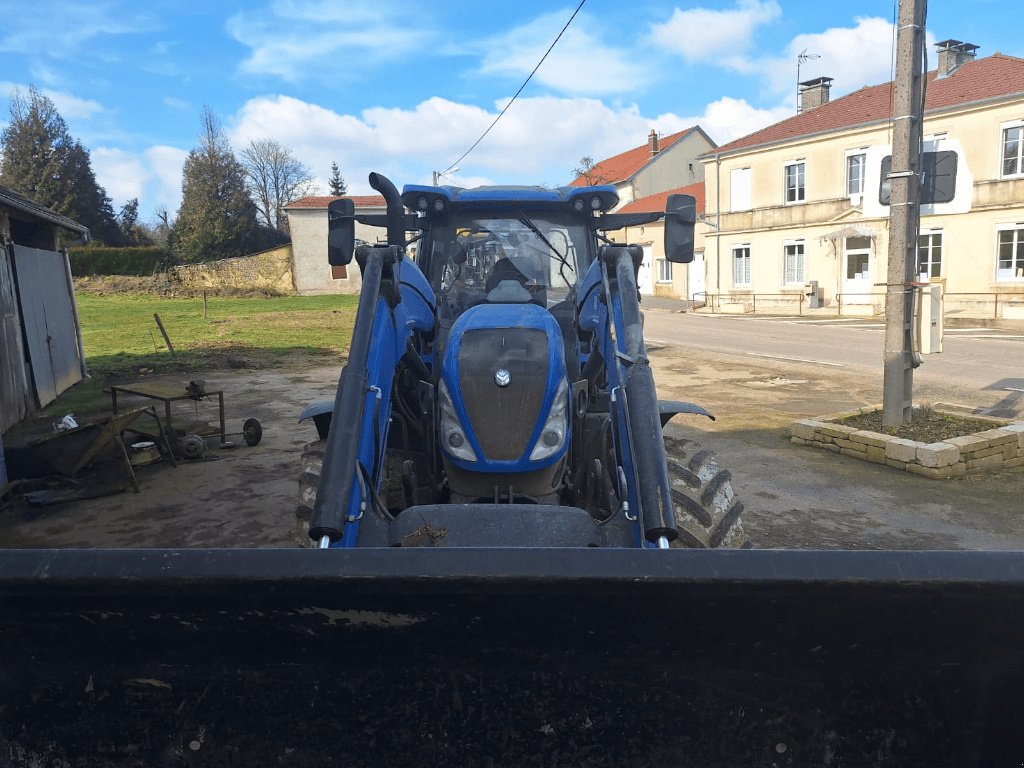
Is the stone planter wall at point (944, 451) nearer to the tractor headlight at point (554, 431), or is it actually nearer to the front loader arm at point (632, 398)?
the front loader arm at point (632, 398)

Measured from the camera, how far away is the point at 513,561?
1811 millimetres

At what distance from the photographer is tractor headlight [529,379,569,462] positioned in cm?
330

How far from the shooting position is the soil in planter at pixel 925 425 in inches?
306

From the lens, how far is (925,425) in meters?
8.06

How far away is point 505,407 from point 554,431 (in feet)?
0.77

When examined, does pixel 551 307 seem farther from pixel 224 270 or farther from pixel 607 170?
pixel 607 170

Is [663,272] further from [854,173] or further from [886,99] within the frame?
[886,99]

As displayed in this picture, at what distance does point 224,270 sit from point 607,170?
88.0 feet

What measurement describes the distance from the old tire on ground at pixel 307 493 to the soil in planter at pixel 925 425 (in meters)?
6.03

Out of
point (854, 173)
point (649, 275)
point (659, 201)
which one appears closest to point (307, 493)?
point (854, 173)

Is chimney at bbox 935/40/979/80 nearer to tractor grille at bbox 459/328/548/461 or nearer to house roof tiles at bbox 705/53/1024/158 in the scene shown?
house roof tiles at bbox 705/53/1024/158

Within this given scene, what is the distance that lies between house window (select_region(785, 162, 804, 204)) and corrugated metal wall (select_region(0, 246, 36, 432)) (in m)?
26.7

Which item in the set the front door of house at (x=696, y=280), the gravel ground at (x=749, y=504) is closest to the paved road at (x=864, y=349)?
the gravel ground at (x=749, y=504)

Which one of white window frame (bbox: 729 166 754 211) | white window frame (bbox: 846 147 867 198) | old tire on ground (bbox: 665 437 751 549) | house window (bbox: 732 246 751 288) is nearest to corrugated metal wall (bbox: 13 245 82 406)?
old tire on ground (bbox: 665 437 751 549)
